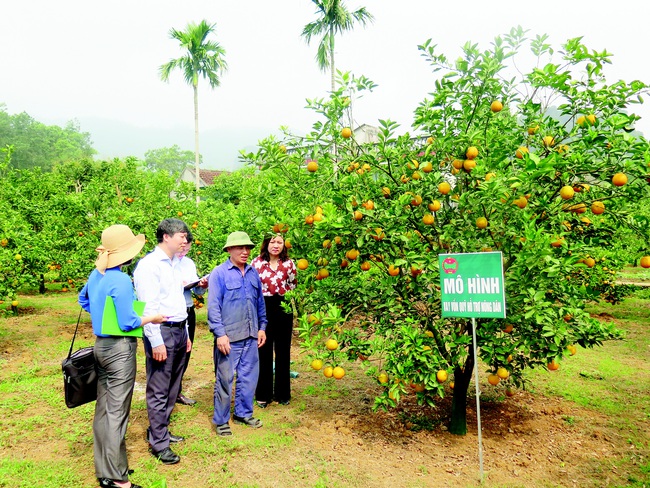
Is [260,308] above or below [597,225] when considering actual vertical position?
below

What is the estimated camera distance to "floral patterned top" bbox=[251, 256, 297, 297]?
16.3ft

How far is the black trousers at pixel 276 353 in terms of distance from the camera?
502cm

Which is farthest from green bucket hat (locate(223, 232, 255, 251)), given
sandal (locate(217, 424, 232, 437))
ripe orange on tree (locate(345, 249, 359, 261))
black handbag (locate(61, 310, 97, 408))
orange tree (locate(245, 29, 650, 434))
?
sandal (locate(217, 424, 232, 437))

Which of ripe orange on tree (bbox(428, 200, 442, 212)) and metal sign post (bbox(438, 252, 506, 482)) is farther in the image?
ripe orange on tree (bbox(428, 200, 442, 212))

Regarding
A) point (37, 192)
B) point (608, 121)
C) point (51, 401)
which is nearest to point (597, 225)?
point (608, 121)

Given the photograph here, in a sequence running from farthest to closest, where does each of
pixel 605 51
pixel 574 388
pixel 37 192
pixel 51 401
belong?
1. pixel 37 192
2. pixel 574 388
3. pixel 51 401
4. pixel 605 51

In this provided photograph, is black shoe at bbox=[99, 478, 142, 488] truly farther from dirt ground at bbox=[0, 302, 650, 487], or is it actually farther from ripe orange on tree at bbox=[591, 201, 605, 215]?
ripe orange on tree at bbox=[591, 201, 605, 215]

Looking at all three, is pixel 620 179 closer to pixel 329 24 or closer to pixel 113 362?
pixel 113 362

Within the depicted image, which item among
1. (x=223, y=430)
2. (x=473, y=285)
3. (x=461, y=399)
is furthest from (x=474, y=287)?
(x=223, y=430)

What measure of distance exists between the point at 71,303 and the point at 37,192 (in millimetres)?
2858

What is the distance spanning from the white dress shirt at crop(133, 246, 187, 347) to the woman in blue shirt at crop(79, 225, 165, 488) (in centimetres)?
26

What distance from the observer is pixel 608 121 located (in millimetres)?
3398

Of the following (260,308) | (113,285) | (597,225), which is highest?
(597,225)

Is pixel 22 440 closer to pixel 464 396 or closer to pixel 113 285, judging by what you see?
pixel 113 285
